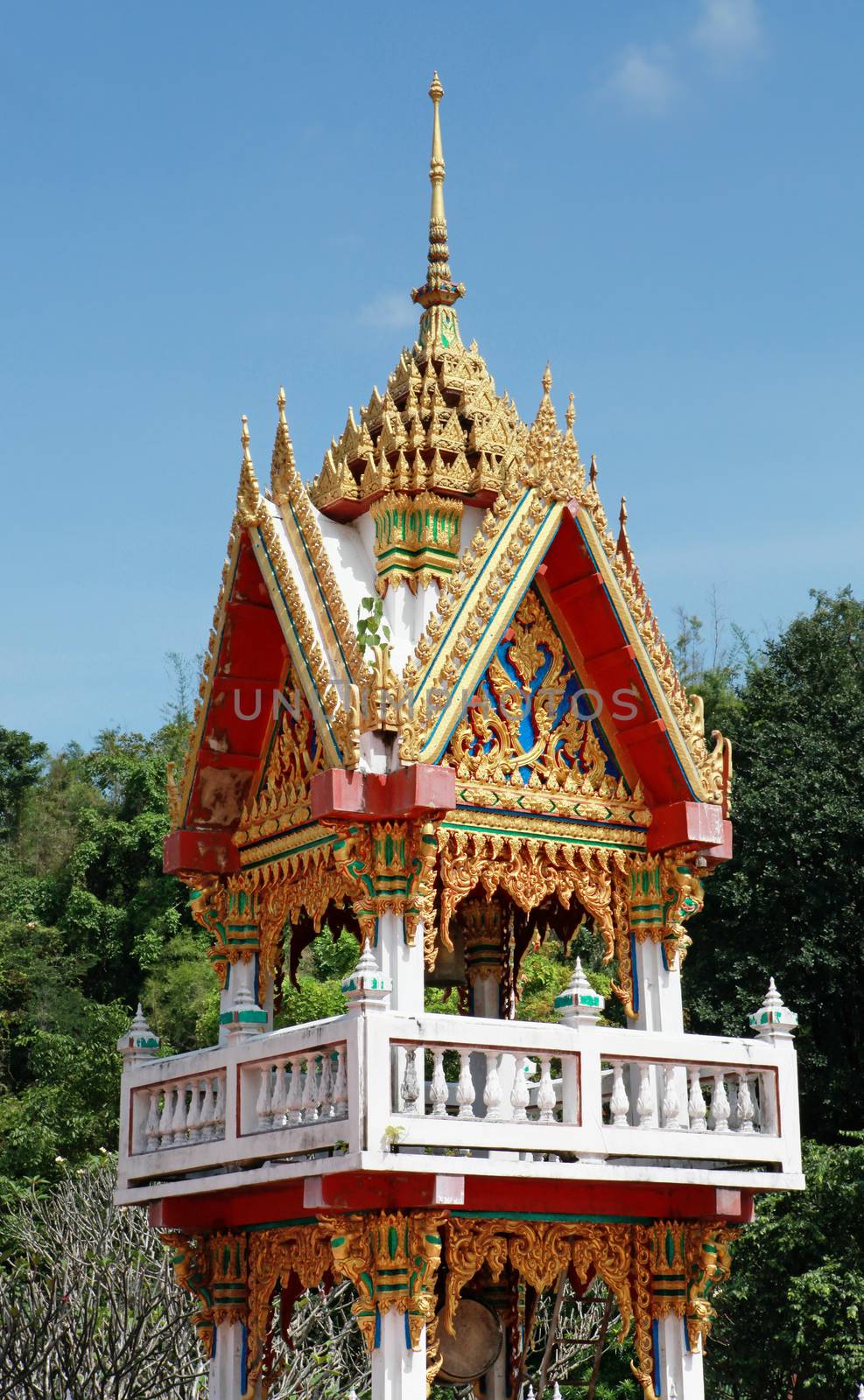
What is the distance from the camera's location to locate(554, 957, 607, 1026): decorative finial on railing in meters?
11.0

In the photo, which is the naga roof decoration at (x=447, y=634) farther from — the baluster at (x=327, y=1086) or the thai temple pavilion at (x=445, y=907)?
the baluster at (x=327, y=1086)

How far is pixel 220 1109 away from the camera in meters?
11.7

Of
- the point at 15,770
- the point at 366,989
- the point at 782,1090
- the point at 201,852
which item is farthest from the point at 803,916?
the point at 15,770

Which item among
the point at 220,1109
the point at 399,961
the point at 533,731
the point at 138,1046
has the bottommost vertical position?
the point at 220,1109

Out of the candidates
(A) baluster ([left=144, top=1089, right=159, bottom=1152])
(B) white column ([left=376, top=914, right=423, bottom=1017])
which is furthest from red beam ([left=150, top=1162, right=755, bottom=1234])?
(B) white column ([left=376, top=914, right=423, bottom=1017])

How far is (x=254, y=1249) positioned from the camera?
12516 millimetres

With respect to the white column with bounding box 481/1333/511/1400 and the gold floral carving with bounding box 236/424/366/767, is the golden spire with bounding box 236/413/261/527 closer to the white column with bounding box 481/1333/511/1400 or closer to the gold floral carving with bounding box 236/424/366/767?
the gold floral carving with bounding box 236/424/366/767

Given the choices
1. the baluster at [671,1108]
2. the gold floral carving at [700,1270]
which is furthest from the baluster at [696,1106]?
the gold floral carving at [700,1270]

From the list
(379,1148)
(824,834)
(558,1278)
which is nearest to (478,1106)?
(558,1278)

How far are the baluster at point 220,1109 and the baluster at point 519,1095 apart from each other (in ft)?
6.33

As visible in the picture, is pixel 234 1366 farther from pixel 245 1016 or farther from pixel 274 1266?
pixel 245 1016

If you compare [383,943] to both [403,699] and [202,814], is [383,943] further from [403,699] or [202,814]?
[202,814]

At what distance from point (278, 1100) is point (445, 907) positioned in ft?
5.42

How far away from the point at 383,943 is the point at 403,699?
4.91 ft
